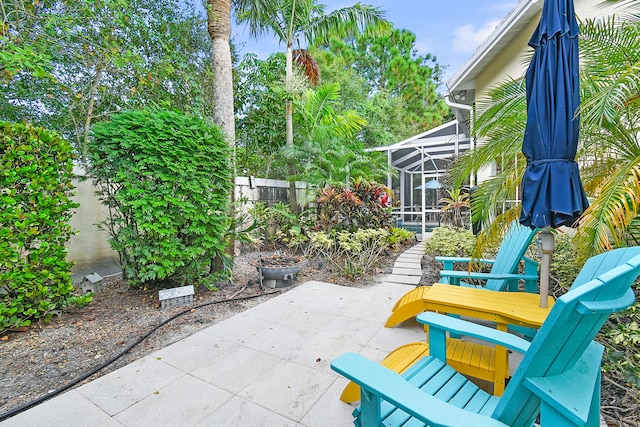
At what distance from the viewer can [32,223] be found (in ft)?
10.0

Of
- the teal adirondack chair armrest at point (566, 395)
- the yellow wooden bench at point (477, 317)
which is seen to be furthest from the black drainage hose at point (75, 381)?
the teal adirondack chair armrest at point (566, 395)

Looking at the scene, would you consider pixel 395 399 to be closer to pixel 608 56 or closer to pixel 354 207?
pixel 608 56

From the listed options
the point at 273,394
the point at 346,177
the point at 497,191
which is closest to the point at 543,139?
the point at 497,191

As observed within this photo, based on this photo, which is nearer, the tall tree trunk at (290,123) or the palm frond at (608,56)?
the palm frond at (608,56)

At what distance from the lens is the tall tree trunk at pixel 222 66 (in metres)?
4.89

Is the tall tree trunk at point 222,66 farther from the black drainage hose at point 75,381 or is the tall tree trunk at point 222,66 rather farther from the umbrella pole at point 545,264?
the umbrella pole at point 545,264

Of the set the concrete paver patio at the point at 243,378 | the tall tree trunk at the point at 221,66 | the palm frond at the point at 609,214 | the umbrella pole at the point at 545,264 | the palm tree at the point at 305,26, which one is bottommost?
the concrete paver patio at the point at 243,378

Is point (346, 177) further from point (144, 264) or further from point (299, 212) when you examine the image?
point (144, 264)

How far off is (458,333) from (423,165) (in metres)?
9.45

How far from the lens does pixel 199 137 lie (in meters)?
4.08

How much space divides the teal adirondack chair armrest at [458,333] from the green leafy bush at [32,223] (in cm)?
387

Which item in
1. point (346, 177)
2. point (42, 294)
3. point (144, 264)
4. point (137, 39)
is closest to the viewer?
point (42, 294)

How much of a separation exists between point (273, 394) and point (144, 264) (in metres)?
2.66

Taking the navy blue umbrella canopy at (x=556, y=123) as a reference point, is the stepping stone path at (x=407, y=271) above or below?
below
